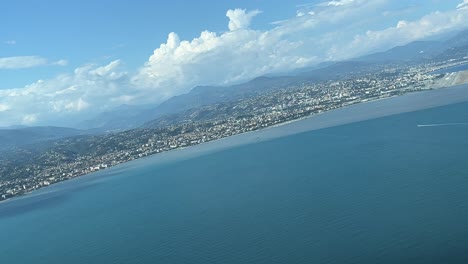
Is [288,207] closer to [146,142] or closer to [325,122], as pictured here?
[325,122]

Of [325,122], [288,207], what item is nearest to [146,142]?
[325,122]

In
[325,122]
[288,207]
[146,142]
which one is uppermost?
[146,142]

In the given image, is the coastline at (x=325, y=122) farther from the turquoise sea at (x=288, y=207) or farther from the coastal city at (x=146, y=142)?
the turquoise sea at (x=288, y=207)

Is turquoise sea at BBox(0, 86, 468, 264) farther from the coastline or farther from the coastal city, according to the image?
the coastal city

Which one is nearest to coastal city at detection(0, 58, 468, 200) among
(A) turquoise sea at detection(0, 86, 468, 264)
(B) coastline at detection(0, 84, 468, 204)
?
(B) coastline at detection(0, 84, 468, 204)

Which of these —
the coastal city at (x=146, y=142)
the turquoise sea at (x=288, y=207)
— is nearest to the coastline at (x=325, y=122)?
the coastal city at (x=146, y=142)

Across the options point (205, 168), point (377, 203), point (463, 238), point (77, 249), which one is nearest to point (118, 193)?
point (205, 168)

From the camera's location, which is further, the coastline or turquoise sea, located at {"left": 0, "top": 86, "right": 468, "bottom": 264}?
the coastline
